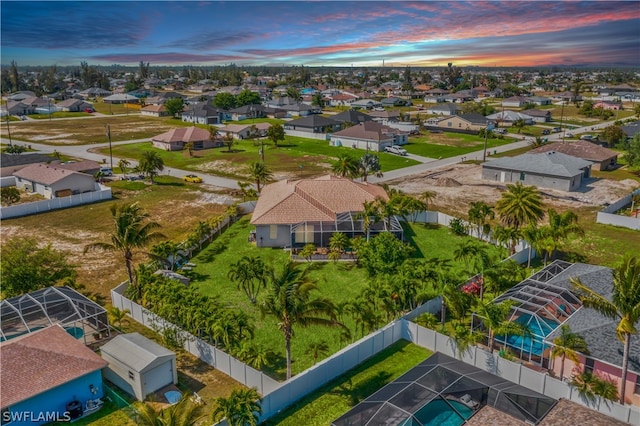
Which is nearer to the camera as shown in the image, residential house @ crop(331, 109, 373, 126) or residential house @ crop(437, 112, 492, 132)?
residential house @ crop(437, 112, 492, 132)

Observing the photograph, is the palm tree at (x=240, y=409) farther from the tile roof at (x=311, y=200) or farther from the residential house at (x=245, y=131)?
the residential house at (x=245, y=131)

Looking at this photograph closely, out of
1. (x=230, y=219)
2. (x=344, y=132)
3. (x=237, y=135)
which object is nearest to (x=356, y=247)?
(x=230, y=219)

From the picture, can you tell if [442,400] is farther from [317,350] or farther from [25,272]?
[25,272]

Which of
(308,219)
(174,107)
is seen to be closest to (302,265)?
(308,219)

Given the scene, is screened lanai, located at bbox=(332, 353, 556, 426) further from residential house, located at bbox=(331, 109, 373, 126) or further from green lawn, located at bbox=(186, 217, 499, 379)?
residential house, located at bbox=(331, 109, 373, 126)

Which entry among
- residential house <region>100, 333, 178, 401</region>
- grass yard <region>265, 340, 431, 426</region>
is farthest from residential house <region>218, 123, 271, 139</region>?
residential house <region>100, 333, 178, 401</region>

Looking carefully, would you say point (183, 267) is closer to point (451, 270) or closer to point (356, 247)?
point (356, 247)

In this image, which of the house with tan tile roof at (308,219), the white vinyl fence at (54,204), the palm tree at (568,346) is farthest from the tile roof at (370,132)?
the palm tree at (568,346)
